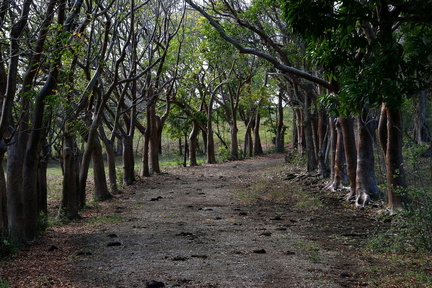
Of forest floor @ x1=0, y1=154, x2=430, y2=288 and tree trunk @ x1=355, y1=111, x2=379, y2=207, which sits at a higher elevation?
tree trunk @ x1=355, y1=111, x2=379, y2=207

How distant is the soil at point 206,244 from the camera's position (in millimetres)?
7441

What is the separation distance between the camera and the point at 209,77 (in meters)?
36.7

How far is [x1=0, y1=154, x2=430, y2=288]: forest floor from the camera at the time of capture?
743 centimetres

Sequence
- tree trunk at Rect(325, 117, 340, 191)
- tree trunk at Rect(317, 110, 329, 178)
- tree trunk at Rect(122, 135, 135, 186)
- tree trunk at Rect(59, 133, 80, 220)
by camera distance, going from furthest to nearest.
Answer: tree trunk at Rect(122, 135, 135, 186)
tree trunk at Rect(317, 110, 329, 178)
tree trunk at Rect(325, 117, 340, 191)
tree trunk at Rect(59, 133, 80, 220)

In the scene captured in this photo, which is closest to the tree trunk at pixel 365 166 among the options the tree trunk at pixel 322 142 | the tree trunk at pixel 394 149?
the tree trunk at pixel 394 149

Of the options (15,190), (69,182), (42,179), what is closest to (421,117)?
(69,182)

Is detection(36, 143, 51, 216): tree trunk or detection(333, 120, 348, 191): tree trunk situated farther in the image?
detection(333, 120, 348, 191): tree trunk

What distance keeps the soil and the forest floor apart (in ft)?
0.06

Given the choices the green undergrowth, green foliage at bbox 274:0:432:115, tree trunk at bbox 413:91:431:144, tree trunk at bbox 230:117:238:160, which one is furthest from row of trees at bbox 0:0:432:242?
tree trunk at bbox 230:117:238:160

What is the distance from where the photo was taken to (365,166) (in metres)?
14.7

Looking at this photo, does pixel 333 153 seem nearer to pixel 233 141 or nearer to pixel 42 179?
pixel 42 179

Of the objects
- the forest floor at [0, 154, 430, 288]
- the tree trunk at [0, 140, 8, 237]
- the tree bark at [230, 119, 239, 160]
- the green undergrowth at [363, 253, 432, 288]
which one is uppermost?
the tree bark at [230, 119, 239, 160]

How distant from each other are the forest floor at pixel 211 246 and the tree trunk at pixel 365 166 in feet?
1.74

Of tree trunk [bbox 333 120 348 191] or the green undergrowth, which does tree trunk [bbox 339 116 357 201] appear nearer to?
tree trunk [bbox 333 120 348 191]
